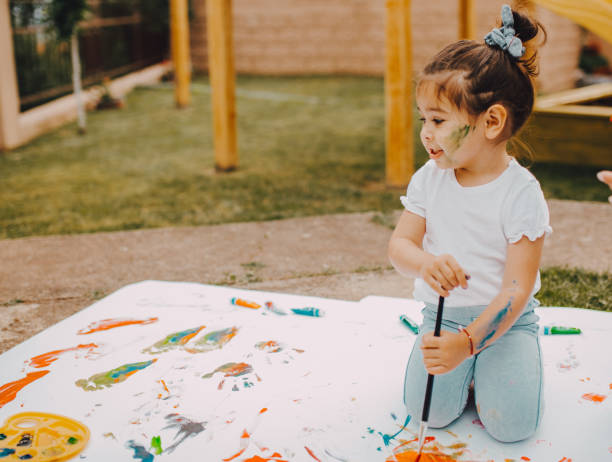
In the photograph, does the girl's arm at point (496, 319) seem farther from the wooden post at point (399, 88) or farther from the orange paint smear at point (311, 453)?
the wooden post at point (399, 88)

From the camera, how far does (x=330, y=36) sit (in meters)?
12.2

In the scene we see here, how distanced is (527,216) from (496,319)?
11.0 inches

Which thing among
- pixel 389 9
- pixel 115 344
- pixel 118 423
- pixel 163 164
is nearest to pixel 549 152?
pixel 389 9

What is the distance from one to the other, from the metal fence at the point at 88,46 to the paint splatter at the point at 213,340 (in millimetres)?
5103

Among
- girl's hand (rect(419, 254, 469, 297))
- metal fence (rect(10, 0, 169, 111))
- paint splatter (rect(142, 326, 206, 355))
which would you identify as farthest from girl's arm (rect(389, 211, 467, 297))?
metal fence (rect(10, 0, 169, 111))

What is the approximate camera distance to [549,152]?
16.5ft

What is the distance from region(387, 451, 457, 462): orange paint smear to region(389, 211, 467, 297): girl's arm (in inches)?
15.7

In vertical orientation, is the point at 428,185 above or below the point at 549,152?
above

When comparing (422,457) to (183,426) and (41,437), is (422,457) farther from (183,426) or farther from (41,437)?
(41,437)

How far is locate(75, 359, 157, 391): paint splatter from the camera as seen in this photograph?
193 centimetres

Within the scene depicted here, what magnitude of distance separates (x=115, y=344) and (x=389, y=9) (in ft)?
9.16

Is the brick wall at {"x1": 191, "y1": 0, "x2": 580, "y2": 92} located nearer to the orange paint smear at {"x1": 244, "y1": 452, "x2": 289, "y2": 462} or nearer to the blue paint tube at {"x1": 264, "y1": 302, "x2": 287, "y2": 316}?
the blue paint tube at {"x1": 264, "y1": 302, "x2": 287, "y2": 316}

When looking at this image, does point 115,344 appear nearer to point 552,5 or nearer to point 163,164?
point 552,5

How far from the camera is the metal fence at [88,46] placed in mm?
7176
